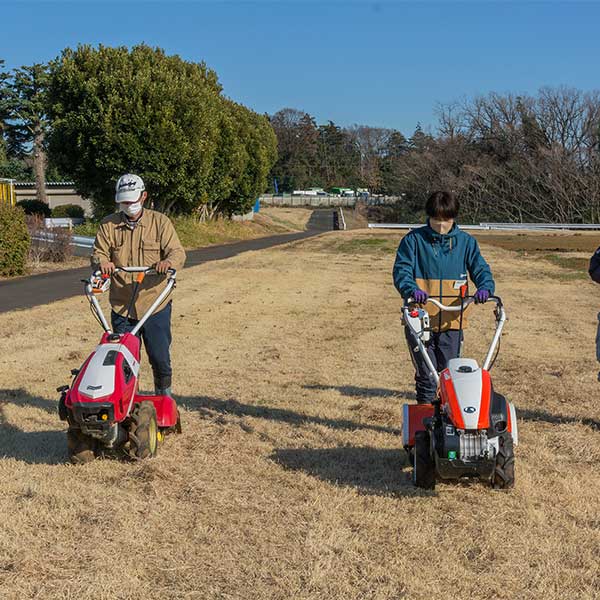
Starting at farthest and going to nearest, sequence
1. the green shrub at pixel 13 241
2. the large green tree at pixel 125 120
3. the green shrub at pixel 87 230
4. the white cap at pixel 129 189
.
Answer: the green shrub at pixel 87 230
the large green tree at pixel 125 120
the green shrub at pixel 13 241
the white cap at pixel 129 189

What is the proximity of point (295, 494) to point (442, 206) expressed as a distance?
2.18 metres

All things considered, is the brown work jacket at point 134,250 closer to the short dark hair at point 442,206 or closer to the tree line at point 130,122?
the short dark hair at point 442,206

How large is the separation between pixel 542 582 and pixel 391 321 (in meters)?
8.84

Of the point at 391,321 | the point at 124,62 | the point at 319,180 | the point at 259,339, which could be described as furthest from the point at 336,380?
the point at 319,180

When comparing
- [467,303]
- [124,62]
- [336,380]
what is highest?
[124,62]

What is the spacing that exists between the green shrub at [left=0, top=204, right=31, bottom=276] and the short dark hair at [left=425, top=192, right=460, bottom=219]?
Result: 1493 cm

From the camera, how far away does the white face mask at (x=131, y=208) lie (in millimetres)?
5621

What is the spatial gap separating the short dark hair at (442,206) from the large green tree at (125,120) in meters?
23.8

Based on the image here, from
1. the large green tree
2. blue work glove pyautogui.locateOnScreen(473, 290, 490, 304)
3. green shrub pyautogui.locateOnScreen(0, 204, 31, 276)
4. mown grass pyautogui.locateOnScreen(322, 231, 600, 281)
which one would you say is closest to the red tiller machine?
blue work glove pyautogui.locateOnScreen(473, 290, 490, 304)

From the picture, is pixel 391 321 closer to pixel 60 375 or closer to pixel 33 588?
Answer: pixel 60 375

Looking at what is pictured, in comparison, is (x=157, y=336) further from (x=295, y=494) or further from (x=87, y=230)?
(x=87, y=230)

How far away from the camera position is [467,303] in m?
5.22

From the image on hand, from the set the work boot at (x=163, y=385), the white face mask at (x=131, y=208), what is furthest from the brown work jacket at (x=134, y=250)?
the work boot at (x=163, y=385)

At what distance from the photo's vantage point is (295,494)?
4.80 metres
